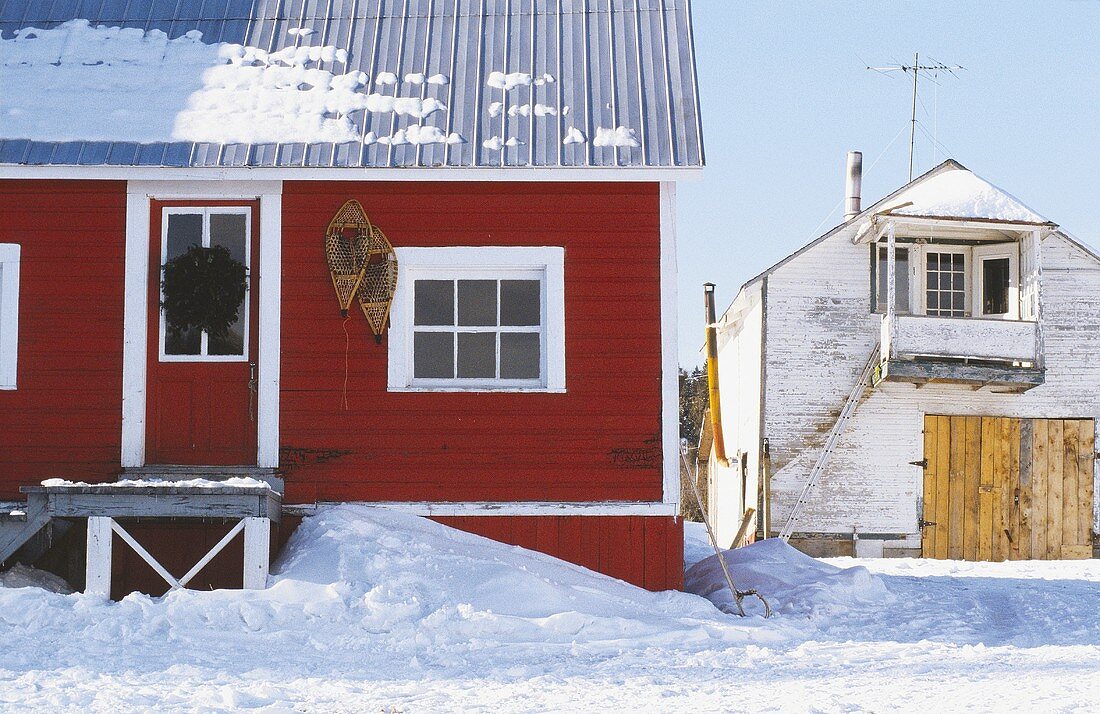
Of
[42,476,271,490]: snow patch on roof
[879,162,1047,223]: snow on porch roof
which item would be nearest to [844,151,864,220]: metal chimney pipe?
[879,162,1047,223]: snow on porch roof

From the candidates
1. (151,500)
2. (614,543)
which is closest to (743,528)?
(614,543)

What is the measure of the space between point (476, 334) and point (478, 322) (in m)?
0.10

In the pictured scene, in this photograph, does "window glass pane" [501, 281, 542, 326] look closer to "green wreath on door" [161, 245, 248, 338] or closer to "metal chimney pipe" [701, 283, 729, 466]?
"green wreath on door" [161, 245, 248, 338]

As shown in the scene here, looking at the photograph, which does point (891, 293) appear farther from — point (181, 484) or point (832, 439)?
point (181, 484)

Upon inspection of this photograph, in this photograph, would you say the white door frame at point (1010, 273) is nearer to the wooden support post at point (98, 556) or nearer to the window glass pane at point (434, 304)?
the window glass pane at point (434, 304)

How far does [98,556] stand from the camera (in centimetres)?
948

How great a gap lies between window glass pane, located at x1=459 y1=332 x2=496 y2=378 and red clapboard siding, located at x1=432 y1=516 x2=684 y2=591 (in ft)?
4.01

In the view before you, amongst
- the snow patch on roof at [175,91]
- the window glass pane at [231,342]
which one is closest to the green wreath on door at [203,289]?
the window glass pane at [231,342]

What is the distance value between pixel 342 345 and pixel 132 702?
4.57m

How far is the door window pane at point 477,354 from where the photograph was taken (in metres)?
10.8

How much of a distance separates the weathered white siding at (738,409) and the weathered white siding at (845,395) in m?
0.43

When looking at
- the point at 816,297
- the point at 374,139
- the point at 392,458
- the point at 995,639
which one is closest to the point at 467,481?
the point at 392,458

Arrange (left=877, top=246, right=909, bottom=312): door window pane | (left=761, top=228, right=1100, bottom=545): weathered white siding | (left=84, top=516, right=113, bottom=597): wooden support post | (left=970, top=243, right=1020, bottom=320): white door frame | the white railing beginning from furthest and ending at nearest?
(left=877, top=246, right=909, bottom=312): door window pane
(left=761, top=228, right=1100, bottom=545): weathered white siding
(left=970, top=243, right=1020, bottom=320): white door frame
the white railing
(left=84, top=516, right=113, bottom=597): wooden support post

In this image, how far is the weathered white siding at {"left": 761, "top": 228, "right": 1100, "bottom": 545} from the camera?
19688 millimetres
